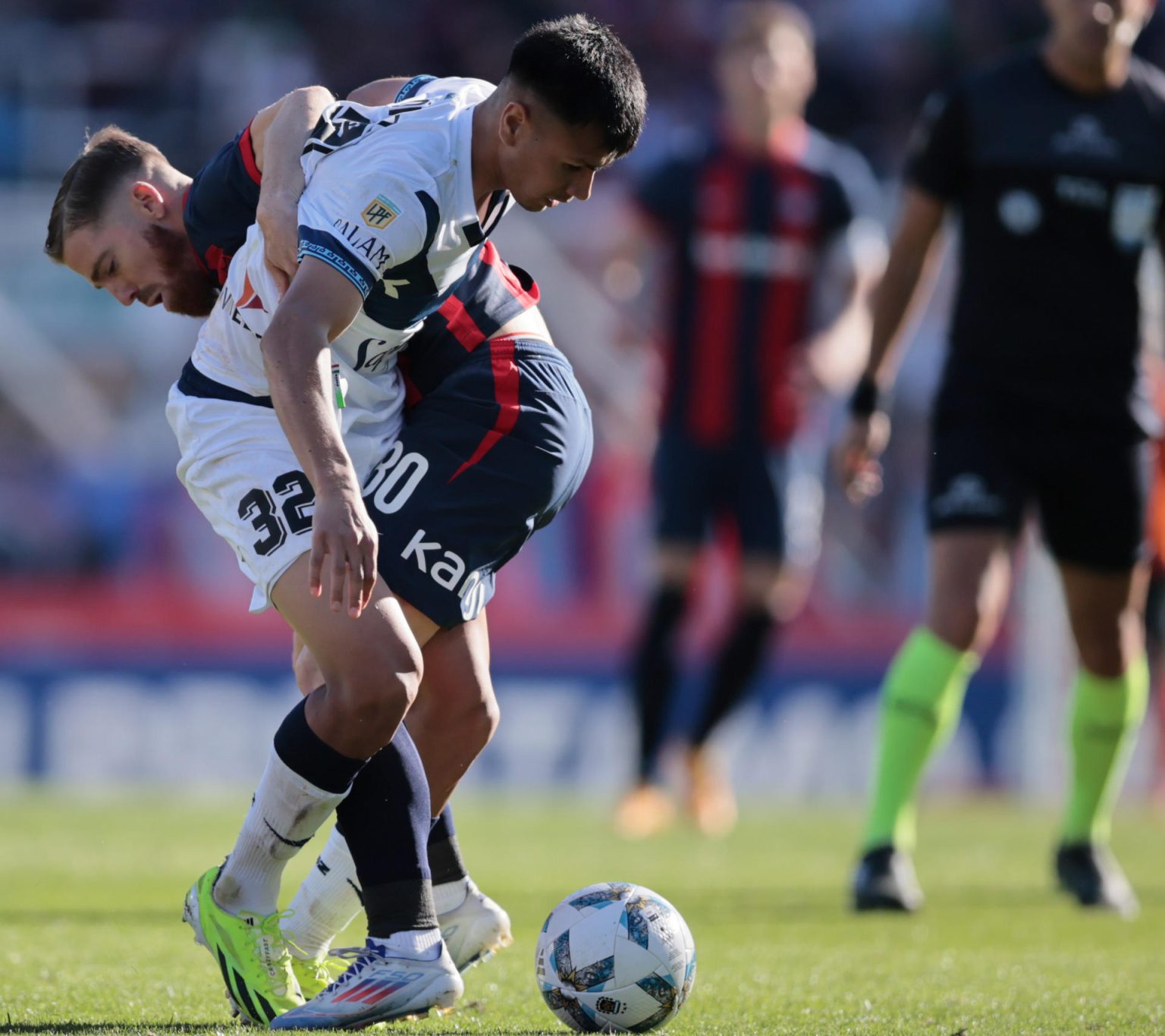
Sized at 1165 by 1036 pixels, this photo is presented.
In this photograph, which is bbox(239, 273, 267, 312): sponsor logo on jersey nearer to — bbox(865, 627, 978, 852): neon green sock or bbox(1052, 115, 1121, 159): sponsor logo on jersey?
bbox(865, 627, 978, 852): neon green sock

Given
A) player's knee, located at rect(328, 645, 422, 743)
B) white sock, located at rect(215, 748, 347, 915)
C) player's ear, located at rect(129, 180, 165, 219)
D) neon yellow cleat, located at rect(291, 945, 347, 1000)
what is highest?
player's ear, located at rect(129, 180, 165, 219)

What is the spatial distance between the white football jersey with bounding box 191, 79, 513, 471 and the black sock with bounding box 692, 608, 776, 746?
4.11 m

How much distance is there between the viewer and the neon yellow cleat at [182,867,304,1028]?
3.14 meters

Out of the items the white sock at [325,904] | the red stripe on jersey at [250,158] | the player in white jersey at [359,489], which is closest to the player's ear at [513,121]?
the player in white jersey at [359,489]

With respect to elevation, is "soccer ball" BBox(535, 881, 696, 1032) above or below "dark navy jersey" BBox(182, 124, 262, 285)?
below

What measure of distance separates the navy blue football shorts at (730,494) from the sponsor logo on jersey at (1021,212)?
2.63 meters

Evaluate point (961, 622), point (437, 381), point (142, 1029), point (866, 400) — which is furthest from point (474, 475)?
point (866, 400)

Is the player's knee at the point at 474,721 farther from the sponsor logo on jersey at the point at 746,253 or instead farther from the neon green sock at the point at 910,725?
the sponsor logo on jersey at the point at 746,253

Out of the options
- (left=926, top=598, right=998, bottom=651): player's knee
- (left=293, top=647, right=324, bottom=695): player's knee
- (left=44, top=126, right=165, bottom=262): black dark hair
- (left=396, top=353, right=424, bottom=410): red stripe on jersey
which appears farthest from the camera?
(left=926, top=598, right=998, bottom=651): player's knee

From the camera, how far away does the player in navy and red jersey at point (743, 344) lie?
7.70 metres

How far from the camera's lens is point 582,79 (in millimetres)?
3186

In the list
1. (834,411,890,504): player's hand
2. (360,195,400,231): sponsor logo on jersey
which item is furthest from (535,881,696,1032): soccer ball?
(834,411,890,504): player's hand

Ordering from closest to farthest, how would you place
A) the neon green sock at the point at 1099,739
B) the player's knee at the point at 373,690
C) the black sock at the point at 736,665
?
the player's knee at the point at 373,690 → the neon green sock at the point at 1099,739 → the black sock at the point at 736,665

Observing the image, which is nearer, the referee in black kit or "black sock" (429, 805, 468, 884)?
"black sock" (429, 805, 468, 884)
